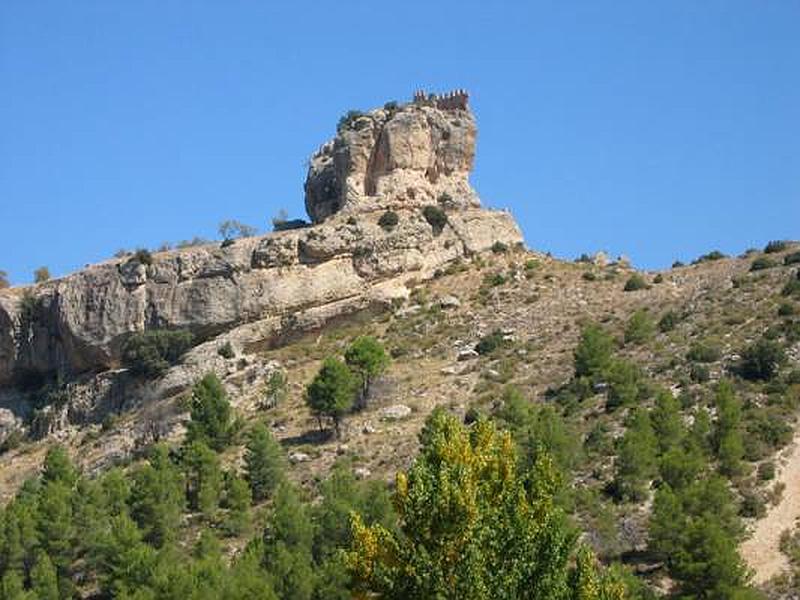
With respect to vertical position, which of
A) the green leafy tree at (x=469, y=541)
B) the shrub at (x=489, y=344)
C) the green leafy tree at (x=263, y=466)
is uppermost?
the shrub at (x=489, y=344)

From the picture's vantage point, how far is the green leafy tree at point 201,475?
5056 centimetres

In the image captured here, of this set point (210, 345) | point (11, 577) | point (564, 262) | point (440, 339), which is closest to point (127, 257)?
point (210, 345)

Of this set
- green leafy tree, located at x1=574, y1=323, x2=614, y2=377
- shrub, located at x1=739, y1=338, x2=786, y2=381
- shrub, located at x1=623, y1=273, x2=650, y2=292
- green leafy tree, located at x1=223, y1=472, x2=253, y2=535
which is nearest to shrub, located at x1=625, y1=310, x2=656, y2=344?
green leafy tree, located at x1=574, y1=323, x2=614, y2=377

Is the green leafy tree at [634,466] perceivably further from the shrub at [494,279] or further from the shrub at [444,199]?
the shrub at [444,199]

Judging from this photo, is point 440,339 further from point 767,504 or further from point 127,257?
point 767,504

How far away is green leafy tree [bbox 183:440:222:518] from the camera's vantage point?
50562 mm

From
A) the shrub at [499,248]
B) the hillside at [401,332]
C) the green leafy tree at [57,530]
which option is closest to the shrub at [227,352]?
the hillside at [401,332]

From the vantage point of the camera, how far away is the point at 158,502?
4891cm

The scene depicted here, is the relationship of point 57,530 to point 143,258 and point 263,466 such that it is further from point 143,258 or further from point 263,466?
point 143,258

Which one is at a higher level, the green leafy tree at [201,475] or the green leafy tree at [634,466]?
the green leafy tree at [201,475]

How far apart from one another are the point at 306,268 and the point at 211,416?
11.3 meters

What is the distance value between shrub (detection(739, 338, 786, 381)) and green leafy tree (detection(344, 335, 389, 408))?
14570 millimetres

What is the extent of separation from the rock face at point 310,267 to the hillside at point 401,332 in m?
0.10

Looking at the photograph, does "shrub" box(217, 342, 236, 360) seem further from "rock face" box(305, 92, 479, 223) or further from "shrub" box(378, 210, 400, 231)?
"rock face" box(305, 92, 479, 223)
